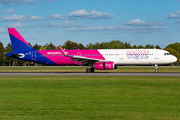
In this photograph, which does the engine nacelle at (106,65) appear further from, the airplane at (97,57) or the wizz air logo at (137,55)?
the wizz air logo at (137,55)

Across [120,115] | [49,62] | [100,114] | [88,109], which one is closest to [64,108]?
[88,109]

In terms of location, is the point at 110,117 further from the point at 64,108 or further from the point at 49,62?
the point at 49,62

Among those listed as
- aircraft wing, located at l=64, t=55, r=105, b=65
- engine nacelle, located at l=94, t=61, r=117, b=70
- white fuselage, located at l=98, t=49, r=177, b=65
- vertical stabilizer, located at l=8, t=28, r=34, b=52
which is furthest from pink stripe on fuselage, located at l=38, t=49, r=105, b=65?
vertical stabilizer, located at l=8, t=28, r=34, b=52

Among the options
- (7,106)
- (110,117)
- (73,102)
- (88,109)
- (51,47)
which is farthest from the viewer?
(51,47)

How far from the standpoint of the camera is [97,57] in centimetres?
4069

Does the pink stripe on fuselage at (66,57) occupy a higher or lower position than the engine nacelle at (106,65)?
higher

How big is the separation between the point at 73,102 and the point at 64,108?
1508mm

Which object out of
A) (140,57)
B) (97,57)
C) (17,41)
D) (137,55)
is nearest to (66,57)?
(97,57)

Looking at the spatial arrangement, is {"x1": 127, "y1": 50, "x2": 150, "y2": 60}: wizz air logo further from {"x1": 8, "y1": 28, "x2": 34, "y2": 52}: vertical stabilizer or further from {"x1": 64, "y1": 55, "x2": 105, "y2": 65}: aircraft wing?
{"x1": 8, "y1": 28, "x2": 34, "y2": 52}: vertical stabilizer

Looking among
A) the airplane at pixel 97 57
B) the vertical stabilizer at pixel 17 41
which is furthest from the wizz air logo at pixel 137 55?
the vertical stabilizer at pixel 17 41

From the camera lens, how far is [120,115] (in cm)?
941

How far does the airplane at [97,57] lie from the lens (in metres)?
39.5

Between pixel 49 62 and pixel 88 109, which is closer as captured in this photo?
pixel 88 109

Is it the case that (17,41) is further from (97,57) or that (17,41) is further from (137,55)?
(137,55)
